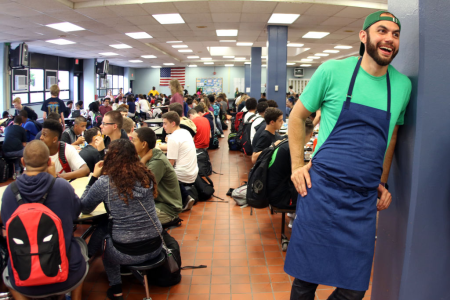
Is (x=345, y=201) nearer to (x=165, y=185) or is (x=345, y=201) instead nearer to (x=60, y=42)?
(x=165, y=185)

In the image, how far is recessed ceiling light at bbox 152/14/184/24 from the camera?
7.71m

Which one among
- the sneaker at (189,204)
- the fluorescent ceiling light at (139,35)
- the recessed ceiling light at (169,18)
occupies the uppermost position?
the fluorescent ceiling light at (139,35)

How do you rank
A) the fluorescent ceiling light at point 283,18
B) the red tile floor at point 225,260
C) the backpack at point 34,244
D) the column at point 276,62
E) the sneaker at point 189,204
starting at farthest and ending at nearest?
the column at point 276,62, the fluorescent ceiling light at point 283,18, the sneaker at point 189,204, the red tile floor at point 225,260, the backpack at point 34,244

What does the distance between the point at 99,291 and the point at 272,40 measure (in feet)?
26.0

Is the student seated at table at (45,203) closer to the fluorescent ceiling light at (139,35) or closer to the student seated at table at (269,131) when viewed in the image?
the student seated at table at (269,131)

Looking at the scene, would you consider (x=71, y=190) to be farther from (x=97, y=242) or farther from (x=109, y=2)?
(x=109, y=2)

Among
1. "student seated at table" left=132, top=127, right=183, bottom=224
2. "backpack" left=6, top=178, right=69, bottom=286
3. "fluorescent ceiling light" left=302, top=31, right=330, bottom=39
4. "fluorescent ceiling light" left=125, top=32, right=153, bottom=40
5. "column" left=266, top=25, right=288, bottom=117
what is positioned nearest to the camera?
"backpack" left=6, top=178, right=69, bottom=286

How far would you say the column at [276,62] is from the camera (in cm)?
927

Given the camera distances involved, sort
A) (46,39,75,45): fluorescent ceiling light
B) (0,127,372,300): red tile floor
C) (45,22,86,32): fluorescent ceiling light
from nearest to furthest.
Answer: (0,127,372,300): red tile floor
(45,22,86,32): fluorescent ceiling light
(46,39,75,45): fluorescent ceiling light

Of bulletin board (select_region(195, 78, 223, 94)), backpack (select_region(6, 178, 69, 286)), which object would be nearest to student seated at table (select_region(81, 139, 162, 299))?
backpack (select_region(6, 178, 69, 286))

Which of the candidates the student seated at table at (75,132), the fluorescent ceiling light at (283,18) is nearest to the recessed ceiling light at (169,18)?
the fluorescent ceiling light at (283,18)

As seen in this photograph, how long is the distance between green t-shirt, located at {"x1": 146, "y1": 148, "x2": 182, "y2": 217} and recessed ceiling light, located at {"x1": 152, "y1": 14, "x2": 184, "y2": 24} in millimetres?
5039

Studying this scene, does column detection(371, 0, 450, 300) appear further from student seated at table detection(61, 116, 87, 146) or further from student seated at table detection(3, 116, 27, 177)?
student seated at table detection(3, 116, 27, 177)

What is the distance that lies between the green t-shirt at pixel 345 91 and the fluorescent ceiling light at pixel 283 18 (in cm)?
697
